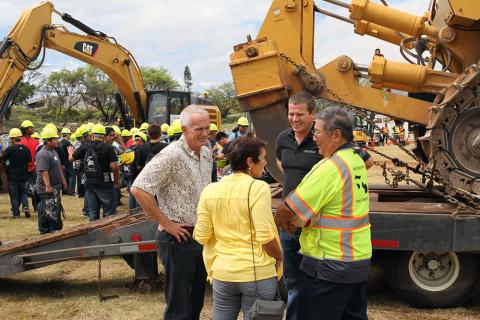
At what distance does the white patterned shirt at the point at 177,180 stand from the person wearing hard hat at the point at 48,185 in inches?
213

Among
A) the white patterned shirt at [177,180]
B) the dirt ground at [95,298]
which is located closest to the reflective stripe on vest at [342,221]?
the white patterned shirt at [177,180]

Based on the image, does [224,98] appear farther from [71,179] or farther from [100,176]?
[100,176]

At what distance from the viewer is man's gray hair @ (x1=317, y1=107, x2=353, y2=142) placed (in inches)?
136

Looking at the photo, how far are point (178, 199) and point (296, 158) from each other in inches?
39.2

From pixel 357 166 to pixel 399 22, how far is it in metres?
3.91

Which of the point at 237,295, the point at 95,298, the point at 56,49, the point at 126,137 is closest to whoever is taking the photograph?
the point at 237,295

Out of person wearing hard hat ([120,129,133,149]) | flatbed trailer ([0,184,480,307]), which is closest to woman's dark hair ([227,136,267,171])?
flatbed trailer ([0,184,480,307])

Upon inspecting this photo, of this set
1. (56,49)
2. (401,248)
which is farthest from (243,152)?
(56,49)

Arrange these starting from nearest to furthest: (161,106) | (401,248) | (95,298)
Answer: (401,248)
(95,298)
(161,106)

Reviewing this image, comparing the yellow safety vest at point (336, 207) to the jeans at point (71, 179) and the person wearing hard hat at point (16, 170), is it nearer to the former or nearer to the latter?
the person wearing hard hat at point (16, 170)

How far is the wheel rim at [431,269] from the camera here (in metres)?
5.77

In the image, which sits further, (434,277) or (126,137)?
(126,137)

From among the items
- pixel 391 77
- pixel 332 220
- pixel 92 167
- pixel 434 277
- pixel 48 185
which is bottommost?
pixel 434 277

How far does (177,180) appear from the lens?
407 cm
